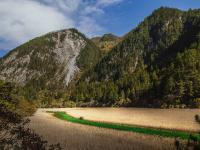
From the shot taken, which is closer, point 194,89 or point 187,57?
point 194,89

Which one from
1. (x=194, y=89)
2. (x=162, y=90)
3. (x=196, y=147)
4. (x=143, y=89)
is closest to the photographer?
(x=196, y=147)

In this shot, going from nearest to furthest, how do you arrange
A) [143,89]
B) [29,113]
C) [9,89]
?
[9,89] < [29,113] < [143,89]

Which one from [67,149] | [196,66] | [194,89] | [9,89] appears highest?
[196,66]

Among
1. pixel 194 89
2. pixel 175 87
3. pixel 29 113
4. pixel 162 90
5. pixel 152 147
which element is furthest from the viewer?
pixel 162 90

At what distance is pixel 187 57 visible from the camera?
17938 cm

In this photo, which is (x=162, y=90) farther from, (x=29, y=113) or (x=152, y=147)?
(x=152, y=147)

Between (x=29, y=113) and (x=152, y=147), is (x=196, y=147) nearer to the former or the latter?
(x=152, y=147)

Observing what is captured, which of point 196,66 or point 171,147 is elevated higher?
point 196,66

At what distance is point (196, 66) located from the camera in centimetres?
16425

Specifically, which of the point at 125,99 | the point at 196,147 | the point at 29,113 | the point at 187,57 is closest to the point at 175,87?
the point at 187,57

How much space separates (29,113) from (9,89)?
76.2m

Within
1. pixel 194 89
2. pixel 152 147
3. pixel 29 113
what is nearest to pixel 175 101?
pixel 194 89

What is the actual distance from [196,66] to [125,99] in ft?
149

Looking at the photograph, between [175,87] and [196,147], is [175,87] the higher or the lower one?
the higher one
